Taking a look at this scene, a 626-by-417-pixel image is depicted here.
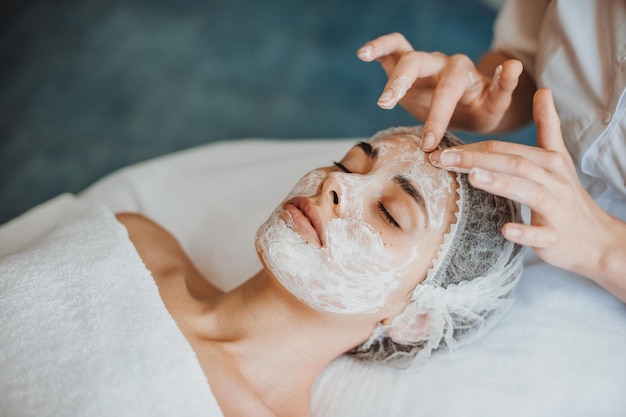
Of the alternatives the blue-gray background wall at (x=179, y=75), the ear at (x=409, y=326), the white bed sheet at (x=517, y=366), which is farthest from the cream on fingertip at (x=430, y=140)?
the blue-gray background wall at (x=179, y=75)

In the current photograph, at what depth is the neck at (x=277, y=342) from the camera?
133 cm

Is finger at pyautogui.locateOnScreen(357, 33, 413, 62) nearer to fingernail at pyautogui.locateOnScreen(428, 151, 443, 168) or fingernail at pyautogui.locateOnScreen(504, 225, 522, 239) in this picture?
fingernail at pyautogui.locateOnScreen(428, 151, 443, 168)

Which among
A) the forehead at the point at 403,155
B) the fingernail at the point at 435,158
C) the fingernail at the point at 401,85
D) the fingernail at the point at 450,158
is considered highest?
the fingernail at the point at 401,85

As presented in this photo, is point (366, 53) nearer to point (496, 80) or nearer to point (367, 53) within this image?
point (367, 53)

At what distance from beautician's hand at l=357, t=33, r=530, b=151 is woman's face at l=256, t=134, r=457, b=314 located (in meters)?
0.10

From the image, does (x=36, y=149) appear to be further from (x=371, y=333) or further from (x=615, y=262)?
(x=615, y=262)

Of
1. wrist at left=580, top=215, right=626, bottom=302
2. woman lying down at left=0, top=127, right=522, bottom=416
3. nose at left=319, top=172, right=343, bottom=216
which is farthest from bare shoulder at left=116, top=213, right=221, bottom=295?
wrist at left=580, top=215, right=626, bottom=302

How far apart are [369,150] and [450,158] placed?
0.30 m

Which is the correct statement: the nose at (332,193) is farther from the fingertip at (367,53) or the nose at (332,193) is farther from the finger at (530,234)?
the finger at (530,234)

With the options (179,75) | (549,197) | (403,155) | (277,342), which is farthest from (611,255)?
(179,75)

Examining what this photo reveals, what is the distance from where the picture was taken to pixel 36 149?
233cm

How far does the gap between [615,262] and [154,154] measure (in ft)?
5.81

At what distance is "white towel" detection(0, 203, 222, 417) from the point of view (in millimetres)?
1117

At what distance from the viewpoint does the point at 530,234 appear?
38.8 inches
